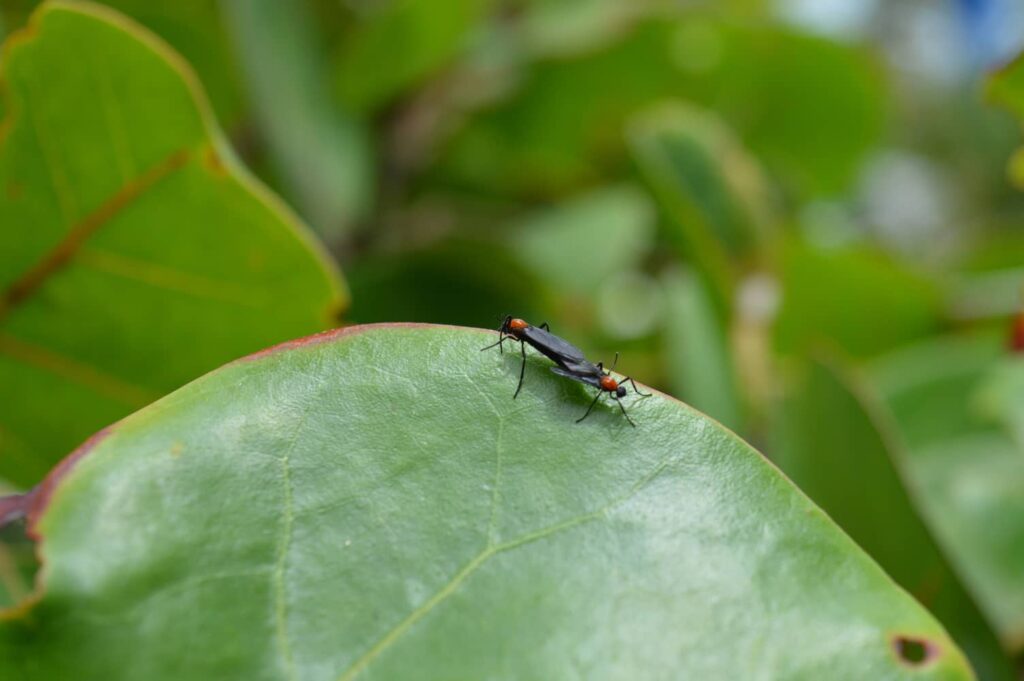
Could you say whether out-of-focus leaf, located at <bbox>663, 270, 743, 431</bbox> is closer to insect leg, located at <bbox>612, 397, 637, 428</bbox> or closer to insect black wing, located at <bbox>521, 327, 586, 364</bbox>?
insect black wing, located at <bbox>521, 327, 586, 364</bbox>

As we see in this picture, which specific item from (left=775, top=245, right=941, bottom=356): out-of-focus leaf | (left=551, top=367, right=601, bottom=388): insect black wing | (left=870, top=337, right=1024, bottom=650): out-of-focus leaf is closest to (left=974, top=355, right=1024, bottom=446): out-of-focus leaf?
(left=870, top=337, right=1024, bottom=650): out-of-focus leaf

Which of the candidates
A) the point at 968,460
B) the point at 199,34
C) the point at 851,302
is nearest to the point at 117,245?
the point at 199,34

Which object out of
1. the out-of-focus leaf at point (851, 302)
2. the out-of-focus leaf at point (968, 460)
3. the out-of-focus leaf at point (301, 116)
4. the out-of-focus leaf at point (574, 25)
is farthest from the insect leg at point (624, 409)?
the out-of-focus leaf at point (574, 25)

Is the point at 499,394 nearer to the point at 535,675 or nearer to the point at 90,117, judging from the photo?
the point at 535,675

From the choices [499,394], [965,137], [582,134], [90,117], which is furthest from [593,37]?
[965,137]

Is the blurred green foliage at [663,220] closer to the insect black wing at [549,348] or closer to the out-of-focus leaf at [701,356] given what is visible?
the out-of-focus leaf at [701,356]
